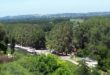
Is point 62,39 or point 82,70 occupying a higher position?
point 82,70

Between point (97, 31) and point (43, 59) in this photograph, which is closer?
point (43, 59)

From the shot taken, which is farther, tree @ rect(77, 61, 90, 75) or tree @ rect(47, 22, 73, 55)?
tree @ rect(47, 22, 73, 55)

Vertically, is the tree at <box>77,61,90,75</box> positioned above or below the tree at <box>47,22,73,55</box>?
above

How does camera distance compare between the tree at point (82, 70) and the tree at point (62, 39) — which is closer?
the tree at point (82, 70)

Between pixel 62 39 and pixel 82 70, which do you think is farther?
pixel 62 39

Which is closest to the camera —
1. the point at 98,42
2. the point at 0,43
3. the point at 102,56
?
the point at 102,56

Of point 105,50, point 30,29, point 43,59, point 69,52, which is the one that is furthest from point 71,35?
point 43,59

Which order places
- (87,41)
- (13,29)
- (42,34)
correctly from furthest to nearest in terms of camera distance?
(13,29) → (42,34) → (87,41)

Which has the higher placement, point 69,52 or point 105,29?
point 105,29

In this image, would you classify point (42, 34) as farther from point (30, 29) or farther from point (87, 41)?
point (87, 41)

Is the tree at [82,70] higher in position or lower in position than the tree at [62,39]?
higher
